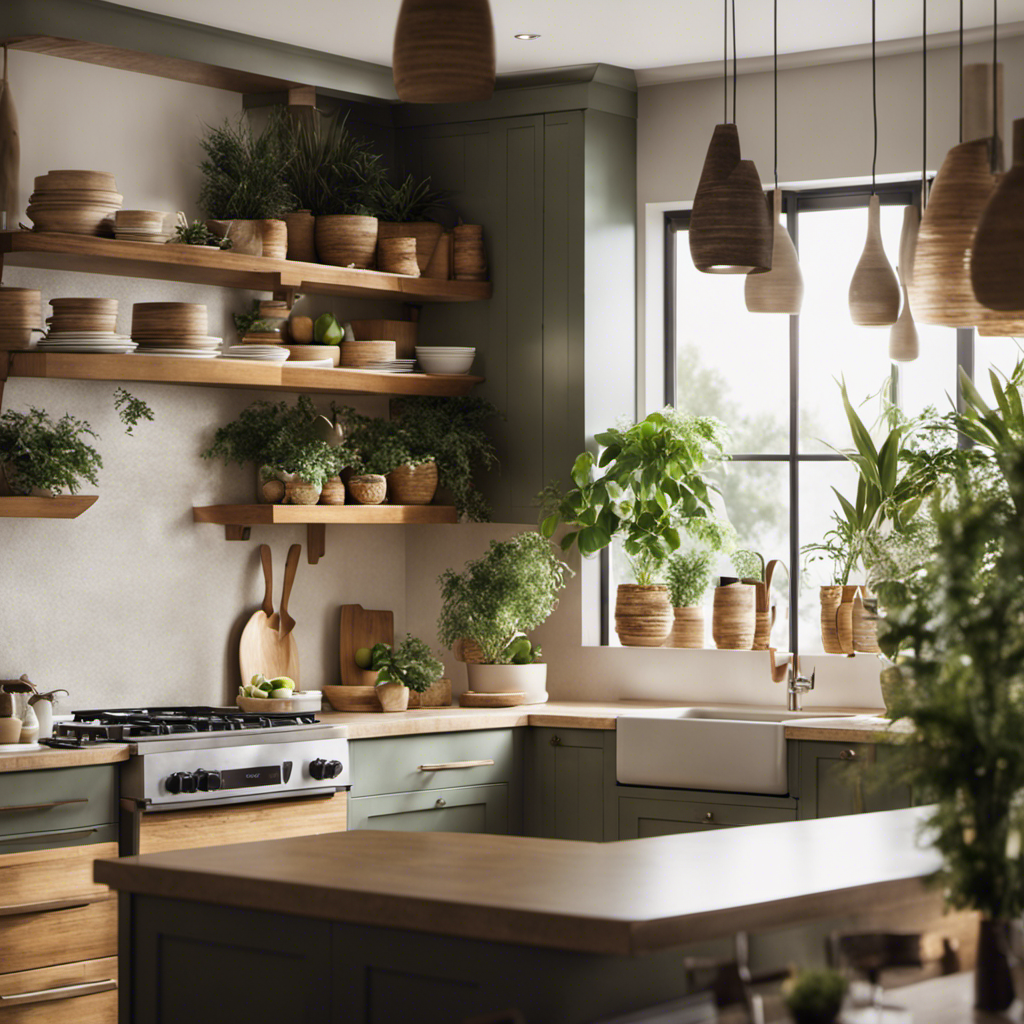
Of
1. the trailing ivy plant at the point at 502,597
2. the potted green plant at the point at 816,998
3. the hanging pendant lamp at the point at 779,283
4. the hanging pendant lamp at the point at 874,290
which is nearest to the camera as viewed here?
the potted green plant at the point at 816,998

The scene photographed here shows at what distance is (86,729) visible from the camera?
14.5 feet

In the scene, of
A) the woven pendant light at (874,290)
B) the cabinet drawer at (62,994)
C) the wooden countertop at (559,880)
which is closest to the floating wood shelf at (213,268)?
the cabinet drawer at (62,994)

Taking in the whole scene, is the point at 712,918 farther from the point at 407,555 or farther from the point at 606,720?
the point at 407,555

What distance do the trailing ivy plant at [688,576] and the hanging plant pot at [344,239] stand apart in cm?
151

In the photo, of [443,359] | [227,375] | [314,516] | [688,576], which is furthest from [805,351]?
[227,375]

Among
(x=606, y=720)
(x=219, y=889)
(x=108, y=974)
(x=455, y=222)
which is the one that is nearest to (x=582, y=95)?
(x=455, y=222)

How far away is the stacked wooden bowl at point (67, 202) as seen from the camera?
471cm

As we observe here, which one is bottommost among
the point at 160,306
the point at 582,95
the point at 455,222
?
the point at 160,306

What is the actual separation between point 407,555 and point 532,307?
1.07 metres

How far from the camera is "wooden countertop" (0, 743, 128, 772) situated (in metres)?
4.05

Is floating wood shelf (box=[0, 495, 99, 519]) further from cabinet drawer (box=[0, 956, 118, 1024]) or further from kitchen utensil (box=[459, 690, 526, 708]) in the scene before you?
kitchen utensil (box=[459, 690, 526, 708])

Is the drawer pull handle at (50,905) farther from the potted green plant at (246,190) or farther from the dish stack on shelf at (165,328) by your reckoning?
the potted green plant at (246,190)

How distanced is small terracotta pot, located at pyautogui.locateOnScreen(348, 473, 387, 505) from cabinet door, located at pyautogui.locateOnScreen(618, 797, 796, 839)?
4.34 feet

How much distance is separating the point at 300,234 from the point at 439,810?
6.57ft
